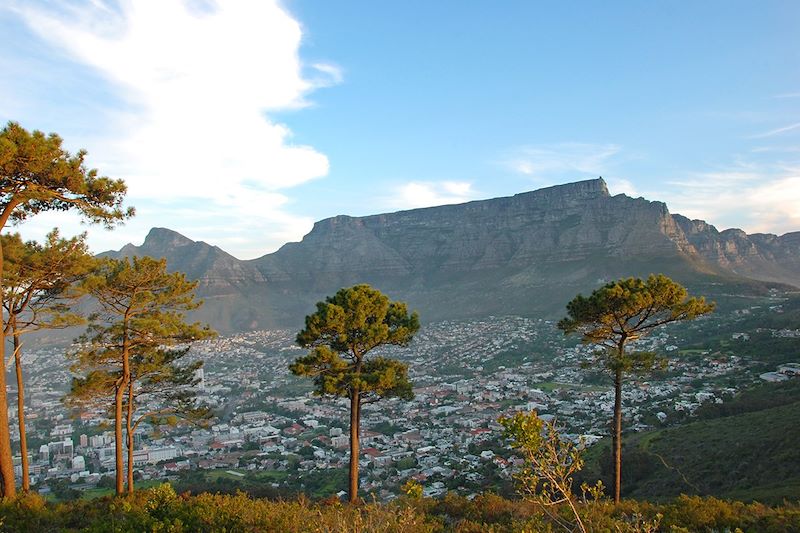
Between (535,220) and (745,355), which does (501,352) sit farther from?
(535,220)

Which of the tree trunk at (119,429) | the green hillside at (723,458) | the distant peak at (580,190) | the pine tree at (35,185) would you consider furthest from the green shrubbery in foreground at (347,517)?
the distant peak at (580,190)

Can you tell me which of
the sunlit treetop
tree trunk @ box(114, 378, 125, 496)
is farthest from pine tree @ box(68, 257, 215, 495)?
the sunlit treetop

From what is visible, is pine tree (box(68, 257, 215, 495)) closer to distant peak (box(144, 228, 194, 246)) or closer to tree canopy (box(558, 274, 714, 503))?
tree canopy (box(558, 274, 714, 503))

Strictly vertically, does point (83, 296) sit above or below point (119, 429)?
above

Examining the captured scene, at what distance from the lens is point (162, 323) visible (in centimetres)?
1521

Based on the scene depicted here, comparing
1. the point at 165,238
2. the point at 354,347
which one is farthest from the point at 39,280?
the point at 165,238

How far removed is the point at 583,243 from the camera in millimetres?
117250

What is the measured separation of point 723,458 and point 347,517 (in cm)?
1827

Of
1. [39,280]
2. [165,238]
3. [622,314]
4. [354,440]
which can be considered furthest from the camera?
[165,238]

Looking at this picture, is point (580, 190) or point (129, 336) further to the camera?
point (580, 190)

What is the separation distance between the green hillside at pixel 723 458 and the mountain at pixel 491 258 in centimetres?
6536

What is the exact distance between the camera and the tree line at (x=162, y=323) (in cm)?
1164

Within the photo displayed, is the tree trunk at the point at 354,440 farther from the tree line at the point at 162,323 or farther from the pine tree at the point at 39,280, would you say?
the pine tree at the point at 39,280

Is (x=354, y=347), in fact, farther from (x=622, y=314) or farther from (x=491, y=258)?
(x=491, y=258)
